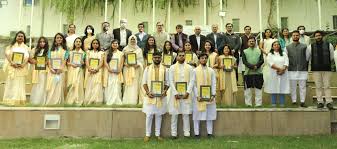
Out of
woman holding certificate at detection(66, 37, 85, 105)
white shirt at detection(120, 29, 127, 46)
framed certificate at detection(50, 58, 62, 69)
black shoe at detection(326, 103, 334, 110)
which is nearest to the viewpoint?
black shoe at detection(326, 103, 334, 110)

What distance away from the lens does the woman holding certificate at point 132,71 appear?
378 inches

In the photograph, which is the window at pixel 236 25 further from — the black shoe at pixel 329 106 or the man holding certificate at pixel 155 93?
the man holding certificate at pixel 155 93

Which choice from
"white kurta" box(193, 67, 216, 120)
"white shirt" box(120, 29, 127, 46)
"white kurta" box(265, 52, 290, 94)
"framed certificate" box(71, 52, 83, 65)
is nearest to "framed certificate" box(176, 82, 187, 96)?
"white kurta" box(193, 67, 216, 120)

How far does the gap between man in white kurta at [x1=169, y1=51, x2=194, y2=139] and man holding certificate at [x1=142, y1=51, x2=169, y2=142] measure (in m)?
0.18

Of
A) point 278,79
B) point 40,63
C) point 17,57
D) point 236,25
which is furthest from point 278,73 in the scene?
point 236,25

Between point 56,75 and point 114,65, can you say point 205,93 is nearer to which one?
point 114,65

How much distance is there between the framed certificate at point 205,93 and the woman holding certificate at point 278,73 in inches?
81.1

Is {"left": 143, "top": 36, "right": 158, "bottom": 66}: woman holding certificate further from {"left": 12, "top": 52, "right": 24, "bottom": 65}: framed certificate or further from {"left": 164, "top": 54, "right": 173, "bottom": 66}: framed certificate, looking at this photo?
{"left": 12, "top": 52, "right": 24, "bottom": 65}: framed certificate

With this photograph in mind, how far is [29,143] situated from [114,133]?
181cm

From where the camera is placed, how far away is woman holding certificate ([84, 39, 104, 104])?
948cm

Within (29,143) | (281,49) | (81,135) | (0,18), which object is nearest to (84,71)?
(81,135)

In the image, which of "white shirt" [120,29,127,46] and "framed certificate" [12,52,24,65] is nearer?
"framed certificate" [12,52,24,65]

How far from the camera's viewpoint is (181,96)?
802 cm

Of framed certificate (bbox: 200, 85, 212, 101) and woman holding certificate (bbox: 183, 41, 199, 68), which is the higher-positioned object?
woman holding certificate (bbox: 183, 41, 199, 68)
